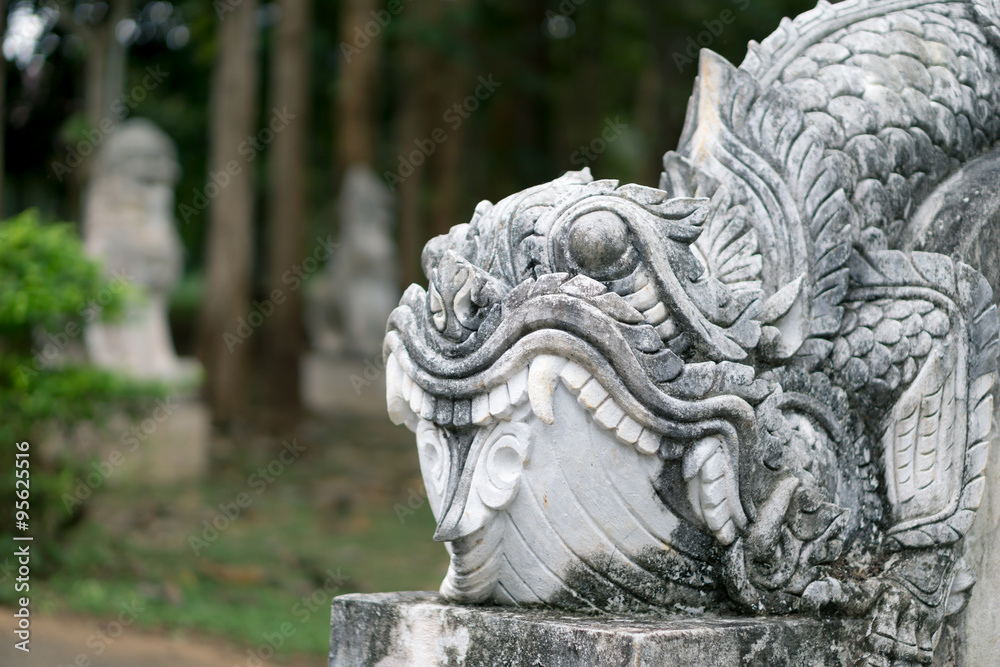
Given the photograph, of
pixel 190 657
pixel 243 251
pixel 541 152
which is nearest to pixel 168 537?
pixel 190 657

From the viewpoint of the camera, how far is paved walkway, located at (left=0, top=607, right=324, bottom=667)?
18.1 feet

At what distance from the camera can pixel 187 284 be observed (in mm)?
23453

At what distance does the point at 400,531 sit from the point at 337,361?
6337 mm

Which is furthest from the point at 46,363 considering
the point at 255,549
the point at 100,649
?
the point at 255,549

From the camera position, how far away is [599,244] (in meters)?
2.53

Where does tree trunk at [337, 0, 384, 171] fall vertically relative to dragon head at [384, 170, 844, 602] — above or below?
above

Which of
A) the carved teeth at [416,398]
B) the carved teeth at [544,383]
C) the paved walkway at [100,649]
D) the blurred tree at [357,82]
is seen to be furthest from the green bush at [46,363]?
the blurred tree at [357,82]

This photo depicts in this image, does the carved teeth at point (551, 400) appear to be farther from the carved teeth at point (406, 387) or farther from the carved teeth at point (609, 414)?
the carved teeth at point (406, 387)

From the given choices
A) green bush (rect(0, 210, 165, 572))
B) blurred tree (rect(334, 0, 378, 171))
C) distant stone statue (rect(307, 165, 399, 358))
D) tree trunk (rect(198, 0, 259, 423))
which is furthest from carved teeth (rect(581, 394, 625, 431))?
distant stone statue (rect(307, 165, 399, 358))

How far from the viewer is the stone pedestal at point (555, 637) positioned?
7.71 ft

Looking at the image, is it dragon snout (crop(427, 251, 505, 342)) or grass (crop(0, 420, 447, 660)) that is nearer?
dragon snout (crop(427, 251, 505, 342))

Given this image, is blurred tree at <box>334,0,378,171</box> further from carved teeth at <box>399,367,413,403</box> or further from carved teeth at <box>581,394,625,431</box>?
carved teeth at <box>581,394,625,431</box>

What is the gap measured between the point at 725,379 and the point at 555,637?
69cm

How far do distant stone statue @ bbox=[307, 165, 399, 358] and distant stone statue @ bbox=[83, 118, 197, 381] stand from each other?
13.1 feet
